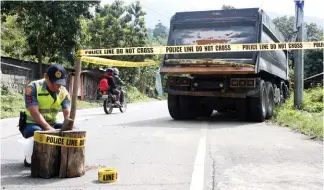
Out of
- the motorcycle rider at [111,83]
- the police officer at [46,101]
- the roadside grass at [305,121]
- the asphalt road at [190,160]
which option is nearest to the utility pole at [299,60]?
the roadside grass at [305,121]

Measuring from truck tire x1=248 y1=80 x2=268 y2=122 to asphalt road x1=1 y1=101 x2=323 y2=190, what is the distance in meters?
1.70

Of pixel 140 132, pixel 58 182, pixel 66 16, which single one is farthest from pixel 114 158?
pixel 66 16

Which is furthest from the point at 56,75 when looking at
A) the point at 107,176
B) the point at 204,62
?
the point at 204,62

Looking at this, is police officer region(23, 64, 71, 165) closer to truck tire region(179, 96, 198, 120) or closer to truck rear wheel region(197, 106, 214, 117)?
truck tire region(179, 96, 198, 120)

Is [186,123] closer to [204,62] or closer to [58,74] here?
[204,62]

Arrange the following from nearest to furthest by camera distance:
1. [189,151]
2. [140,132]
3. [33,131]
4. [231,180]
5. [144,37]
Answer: [231,180]
[33,131]
[189,151]
[140,132]
[144,37]

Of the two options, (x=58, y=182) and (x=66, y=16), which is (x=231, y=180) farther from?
(x=66, y=16)

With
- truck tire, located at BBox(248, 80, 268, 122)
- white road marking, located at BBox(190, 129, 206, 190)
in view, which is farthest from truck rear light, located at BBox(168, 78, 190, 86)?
white road marking, located at BBox(190, 129, 206, 190)

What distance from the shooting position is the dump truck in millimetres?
10094

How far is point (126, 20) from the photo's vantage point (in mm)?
39938

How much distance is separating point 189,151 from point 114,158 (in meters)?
Result: 1.18

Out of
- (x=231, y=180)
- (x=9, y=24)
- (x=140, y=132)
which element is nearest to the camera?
(x=231, y=180)

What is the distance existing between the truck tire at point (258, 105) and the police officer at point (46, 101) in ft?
20.4

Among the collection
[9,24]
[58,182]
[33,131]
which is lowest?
[58,182]
